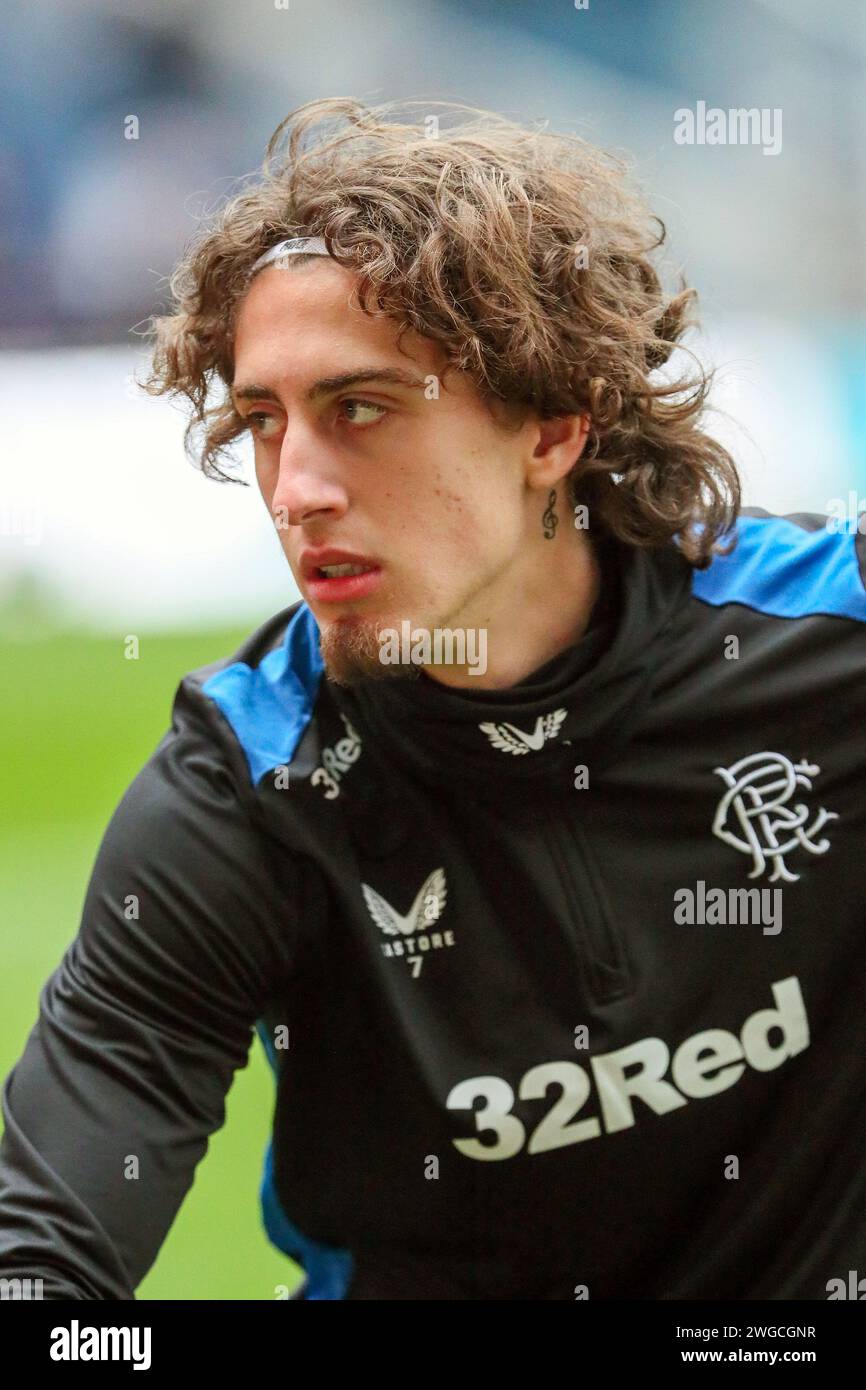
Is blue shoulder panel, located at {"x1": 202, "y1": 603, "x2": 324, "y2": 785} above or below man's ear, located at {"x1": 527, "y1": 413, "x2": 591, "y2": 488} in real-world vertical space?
below

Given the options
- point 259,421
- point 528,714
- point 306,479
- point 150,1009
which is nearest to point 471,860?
point 528,714

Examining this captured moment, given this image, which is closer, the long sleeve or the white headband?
the long sleeve

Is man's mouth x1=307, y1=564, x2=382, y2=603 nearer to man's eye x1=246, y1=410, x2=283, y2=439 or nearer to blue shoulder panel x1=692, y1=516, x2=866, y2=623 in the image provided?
man's eye x1=246, y1=410, x2=283, y2=439

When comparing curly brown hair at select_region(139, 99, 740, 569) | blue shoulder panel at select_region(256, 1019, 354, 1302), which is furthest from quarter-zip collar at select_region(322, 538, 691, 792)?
blue shoulder panel at select_region(256, 1019, 354, 1302)

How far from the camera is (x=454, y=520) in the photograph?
250cm

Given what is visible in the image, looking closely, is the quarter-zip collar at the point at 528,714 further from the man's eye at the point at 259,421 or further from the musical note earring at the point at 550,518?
the man's eye at the point at 259,421

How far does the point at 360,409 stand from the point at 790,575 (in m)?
0.77

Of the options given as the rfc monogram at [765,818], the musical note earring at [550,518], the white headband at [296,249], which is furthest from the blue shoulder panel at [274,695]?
the rfc monogram at [765,818]

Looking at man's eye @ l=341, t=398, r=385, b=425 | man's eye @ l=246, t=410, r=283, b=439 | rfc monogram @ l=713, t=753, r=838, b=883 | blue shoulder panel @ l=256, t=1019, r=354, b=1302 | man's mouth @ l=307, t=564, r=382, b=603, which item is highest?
man's eye @ l=246, t=410, r=283, b=439

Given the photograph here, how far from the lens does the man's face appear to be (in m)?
2.40

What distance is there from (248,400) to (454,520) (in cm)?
36

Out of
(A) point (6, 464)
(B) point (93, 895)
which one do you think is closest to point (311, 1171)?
(B) point (93, 895)

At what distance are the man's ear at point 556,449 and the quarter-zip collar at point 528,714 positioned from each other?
250mm
